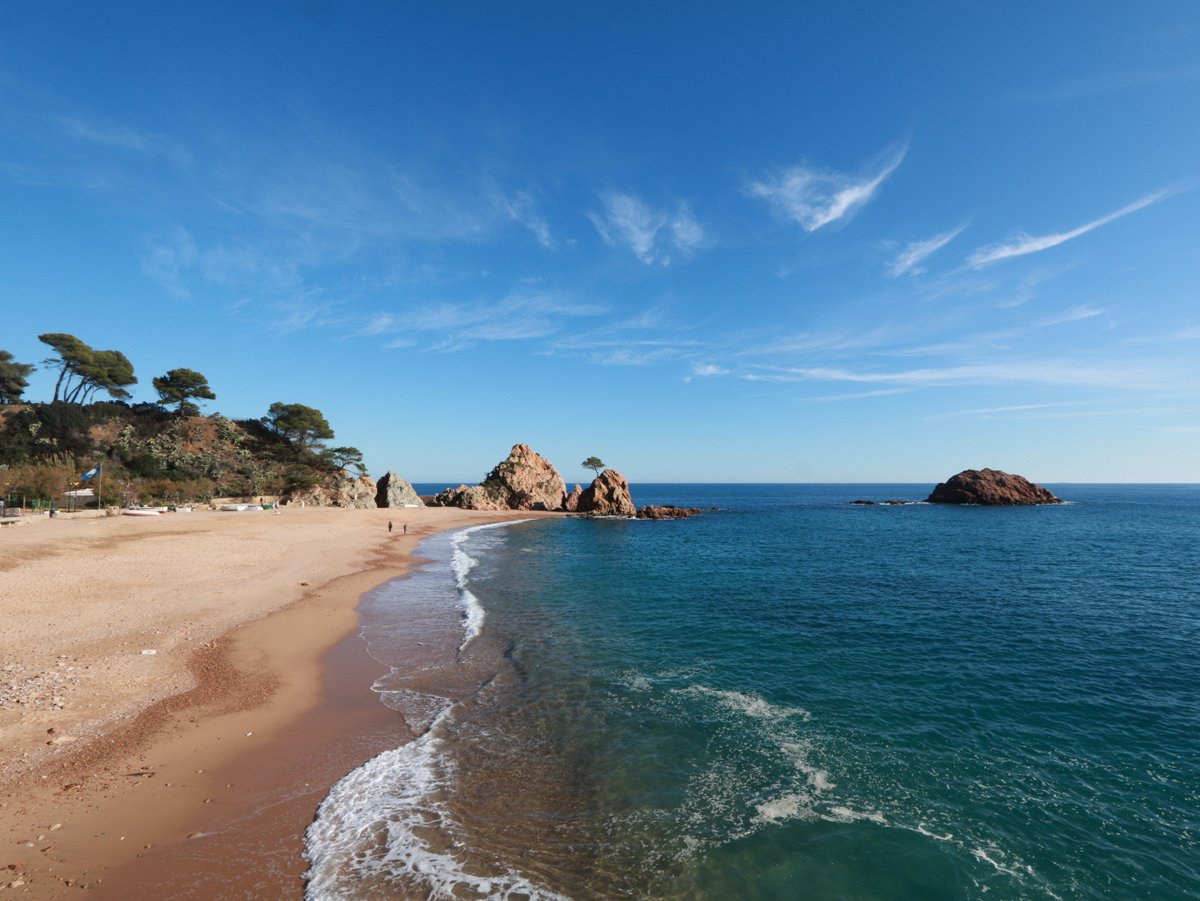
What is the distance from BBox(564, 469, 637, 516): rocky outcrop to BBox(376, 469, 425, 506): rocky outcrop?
32492 millimetres

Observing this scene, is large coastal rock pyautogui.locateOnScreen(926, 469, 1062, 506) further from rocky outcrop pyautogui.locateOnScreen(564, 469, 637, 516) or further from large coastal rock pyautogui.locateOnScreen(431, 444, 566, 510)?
large coastal rock pyautogui.locateOnScreen(431, 444, 566, 510)

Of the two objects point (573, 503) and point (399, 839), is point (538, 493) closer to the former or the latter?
point (573, 503)

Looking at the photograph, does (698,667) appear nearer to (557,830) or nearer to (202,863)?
(557,830)

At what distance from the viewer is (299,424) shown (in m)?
96.4

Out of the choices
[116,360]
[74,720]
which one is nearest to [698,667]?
[74,720]

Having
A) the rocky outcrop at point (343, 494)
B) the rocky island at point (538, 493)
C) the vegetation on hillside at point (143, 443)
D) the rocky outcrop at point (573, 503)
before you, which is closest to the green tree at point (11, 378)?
the vegetation on hillside at point (143, 443)

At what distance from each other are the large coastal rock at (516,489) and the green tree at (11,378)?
66.9 m

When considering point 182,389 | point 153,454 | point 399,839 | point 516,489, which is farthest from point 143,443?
point 399,839

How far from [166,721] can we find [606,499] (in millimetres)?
92713

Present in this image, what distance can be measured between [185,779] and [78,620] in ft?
43.2

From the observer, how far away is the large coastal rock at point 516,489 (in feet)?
359

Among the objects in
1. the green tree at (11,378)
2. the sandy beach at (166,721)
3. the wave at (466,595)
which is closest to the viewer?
the sandy beach at (166,721)

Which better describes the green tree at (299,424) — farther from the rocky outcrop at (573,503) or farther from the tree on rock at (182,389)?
the rocky outcrop at (573,503)

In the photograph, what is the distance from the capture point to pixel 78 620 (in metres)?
19.2
